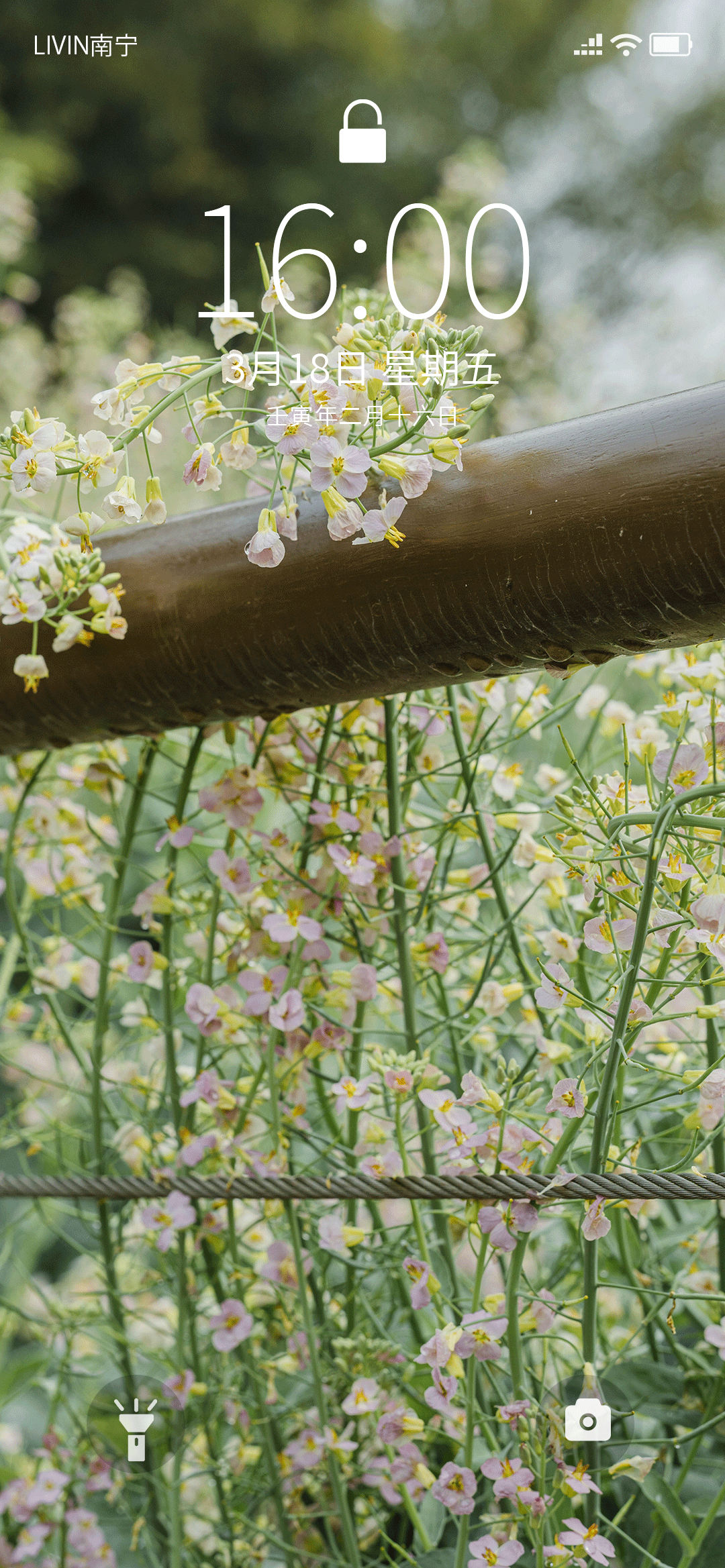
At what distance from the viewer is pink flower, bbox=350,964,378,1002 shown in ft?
1.44

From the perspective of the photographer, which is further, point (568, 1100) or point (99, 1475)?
point (99, 1475)

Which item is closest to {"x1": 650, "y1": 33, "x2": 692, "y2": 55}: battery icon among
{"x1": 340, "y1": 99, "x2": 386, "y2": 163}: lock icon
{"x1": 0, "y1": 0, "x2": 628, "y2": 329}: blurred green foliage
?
{"x1": 340, "y1": 99, "x2": 386, "y2": 163}: lock icon

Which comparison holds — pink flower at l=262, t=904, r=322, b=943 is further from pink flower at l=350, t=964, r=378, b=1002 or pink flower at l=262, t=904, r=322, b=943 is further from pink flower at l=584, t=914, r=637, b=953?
pink flower at l=584, t=914, r=637, b=953

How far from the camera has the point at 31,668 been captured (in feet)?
1.40

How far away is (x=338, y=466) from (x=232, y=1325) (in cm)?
37

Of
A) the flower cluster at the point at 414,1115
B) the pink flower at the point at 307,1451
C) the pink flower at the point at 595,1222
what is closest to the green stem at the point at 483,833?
the flower cluster at the point at 414,1115

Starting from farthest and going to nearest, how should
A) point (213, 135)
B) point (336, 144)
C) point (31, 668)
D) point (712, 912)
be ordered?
1. point (336, 144)
2. point (213, 135)
3. point (31, 668)
4. point (712, 912)

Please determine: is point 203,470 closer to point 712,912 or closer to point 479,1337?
point 712,912

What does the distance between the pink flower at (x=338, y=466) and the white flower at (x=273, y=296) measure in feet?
0.16


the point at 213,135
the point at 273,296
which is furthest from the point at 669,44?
the point at 213,135

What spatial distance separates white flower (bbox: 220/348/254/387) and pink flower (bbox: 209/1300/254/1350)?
38 cm

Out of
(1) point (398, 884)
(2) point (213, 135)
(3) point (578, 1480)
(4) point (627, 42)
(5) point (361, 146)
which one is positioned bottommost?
(3) point (578, 1480)

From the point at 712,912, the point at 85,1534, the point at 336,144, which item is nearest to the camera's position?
the point at 712,912

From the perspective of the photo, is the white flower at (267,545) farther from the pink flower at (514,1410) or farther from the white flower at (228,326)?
the pink flower at (514,1410)
